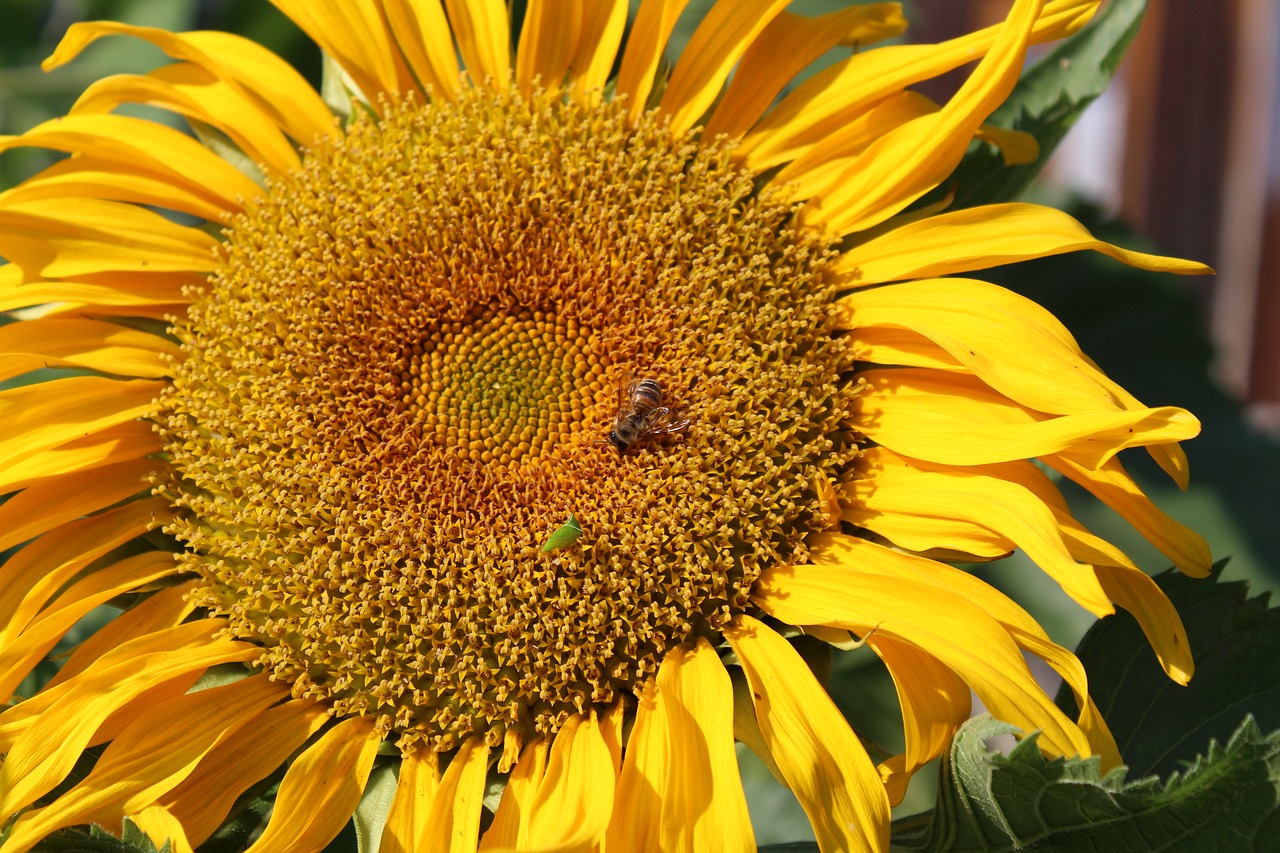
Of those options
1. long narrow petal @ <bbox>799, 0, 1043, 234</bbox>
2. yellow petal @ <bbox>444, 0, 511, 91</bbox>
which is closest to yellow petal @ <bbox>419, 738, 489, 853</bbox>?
long narrow petal @ <bbox>799, 0, 1043, 234</bbox>

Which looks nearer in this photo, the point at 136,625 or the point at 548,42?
the point at 136,625

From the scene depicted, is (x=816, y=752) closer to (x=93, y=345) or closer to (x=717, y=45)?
(x=717, y=45)

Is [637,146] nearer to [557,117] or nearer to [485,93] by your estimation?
[557,117]

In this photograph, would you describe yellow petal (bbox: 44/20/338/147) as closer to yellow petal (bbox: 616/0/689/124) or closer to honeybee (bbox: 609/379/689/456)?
yellow petal (bbox: 616/0/689/124)

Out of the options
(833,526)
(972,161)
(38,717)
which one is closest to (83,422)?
(38,717)

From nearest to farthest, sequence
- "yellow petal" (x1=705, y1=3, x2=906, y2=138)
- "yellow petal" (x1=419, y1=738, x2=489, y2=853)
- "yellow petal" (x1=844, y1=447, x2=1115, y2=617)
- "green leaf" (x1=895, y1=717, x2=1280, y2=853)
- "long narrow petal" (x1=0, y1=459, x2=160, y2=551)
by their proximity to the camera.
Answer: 1. "green leaf" (x1=895, y1=717, x2=1280, y2=853)
2. "yellow petal" (x1=844, y1=447, x2=1115, y2=617)
3. "yellow petal" (x1=419, y1=738, x2=489, y2=853)
4. "long narrow petal" (x1=0, y1=459, x2=160, y2=551)
5. "yellow petal" (x1=705, y1=3, x2=906, y2=138)

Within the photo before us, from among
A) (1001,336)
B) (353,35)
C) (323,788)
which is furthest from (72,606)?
(1001,336)

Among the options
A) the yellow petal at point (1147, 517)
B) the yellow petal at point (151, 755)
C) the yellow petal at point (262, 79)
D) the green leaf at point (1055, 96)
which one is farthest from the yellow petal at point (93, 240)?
the yellow petal at point (1147, 517)
